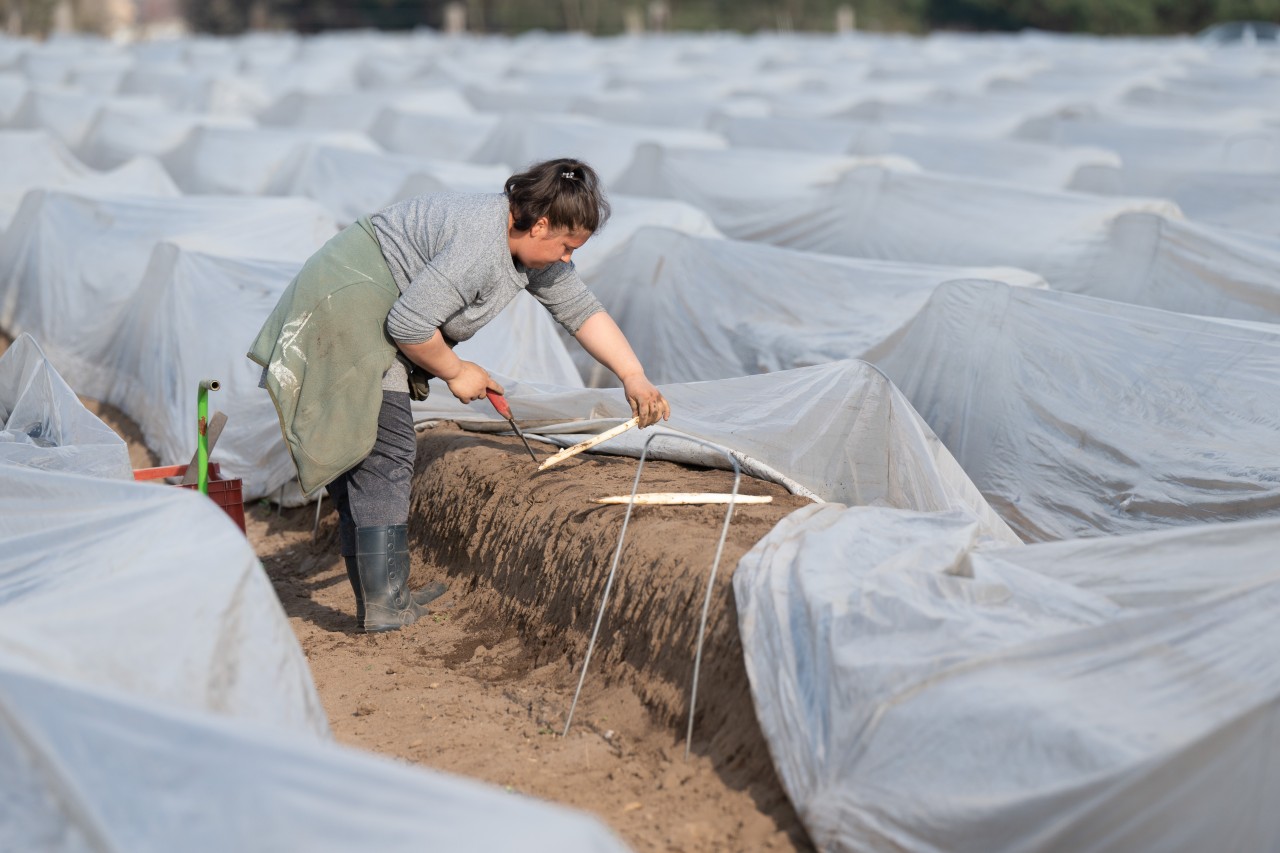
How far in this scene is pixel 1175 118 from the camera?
1323cm

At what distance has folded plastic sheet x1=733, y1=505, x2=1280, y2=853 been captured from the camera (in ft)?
7.42

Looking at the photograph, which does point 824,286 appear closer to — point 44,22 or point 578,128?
point 578,128

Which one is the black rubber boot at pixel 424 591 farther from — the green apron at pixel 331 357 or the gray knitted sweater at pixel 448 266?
the gray knitted sweater at pixel 448 266

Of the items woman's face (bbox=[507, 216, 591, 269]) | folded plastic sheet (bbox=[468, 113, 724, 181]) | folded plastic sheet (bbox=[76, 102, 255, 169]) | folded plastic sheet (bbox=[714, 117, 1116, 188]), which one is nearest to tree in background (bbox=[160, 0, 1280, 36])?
folded plastic sheet (bbox=[714, 117, 1116, 188])

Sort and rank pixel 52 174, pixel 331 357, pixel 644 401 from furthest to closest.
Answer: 1. pixel 52 174
2. pixel 644 401
3. pixel 331 357

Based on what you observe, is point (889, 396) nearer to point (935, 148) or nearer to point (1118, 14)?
point (935, 148)

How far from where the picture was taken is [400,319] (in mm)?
3512

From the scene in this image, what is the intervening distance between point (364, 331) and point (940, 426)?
2524 millimetres

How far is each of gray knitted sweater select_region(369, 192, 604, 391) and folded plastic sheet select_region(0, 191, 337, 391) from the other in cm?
320

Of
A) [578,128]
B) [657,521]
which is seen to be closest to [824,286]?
[657,521]

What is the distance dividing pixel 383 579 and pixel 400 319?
923 mm

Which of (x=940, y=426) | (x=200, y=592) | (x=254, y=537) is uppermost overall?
(x=200, y=592)

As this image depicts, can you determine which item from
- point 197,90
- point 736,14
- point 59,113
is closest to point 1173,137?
point 59,113

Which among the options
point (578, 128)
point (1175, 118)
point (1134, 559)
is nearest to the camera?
point (1134, 559)
